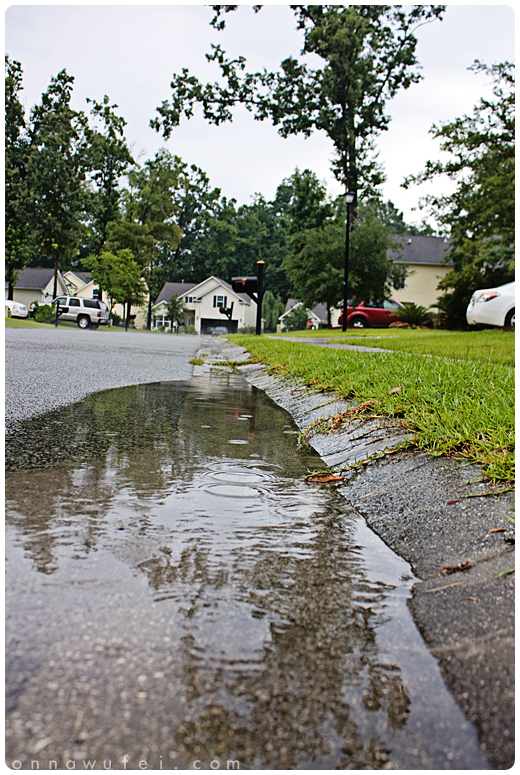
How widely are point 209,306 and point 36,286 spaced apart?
20.4 m

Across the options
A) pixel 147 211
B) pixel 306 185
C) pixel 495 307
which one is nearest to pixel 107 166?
pixel 147 211

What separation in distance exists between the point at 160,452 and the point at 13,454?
0.75m

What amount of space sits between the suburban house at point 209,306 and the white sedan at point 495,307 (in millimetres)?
55186

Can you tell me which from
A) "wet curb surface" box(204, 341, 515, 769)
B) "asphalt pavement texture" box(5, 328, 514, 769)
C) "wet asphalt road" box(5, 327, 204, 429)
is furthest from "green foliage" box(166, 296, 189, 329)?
"wet curb surface" box(204, 341, 515, 769)

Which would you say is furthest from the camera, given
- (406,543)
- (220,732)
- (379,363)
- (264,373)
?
(264,373)

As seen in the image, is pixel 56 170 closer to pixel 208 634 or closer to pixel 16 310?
pixel 16 310

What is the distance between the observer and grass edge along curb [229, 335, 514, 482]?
8.82 ft

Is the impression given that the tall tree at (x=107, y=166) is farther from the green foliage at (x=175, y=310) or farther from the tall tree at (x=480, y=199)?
the tall tree at (x=480, y=199)

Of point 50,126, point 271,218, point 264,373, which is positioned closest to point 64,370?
point 264,373

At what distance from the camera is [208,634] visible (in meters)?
1.42

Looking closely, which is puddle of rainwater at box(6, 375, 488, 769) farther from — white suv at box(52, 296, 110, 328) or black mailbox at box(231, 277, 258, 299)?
white suv at box(52, 296, 110, 328)

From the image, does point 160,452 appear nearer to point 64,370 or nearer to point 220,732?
point 220,732

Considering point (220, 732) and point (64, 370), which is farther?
point (64, 370)

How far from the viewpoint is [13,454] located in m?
2.98
